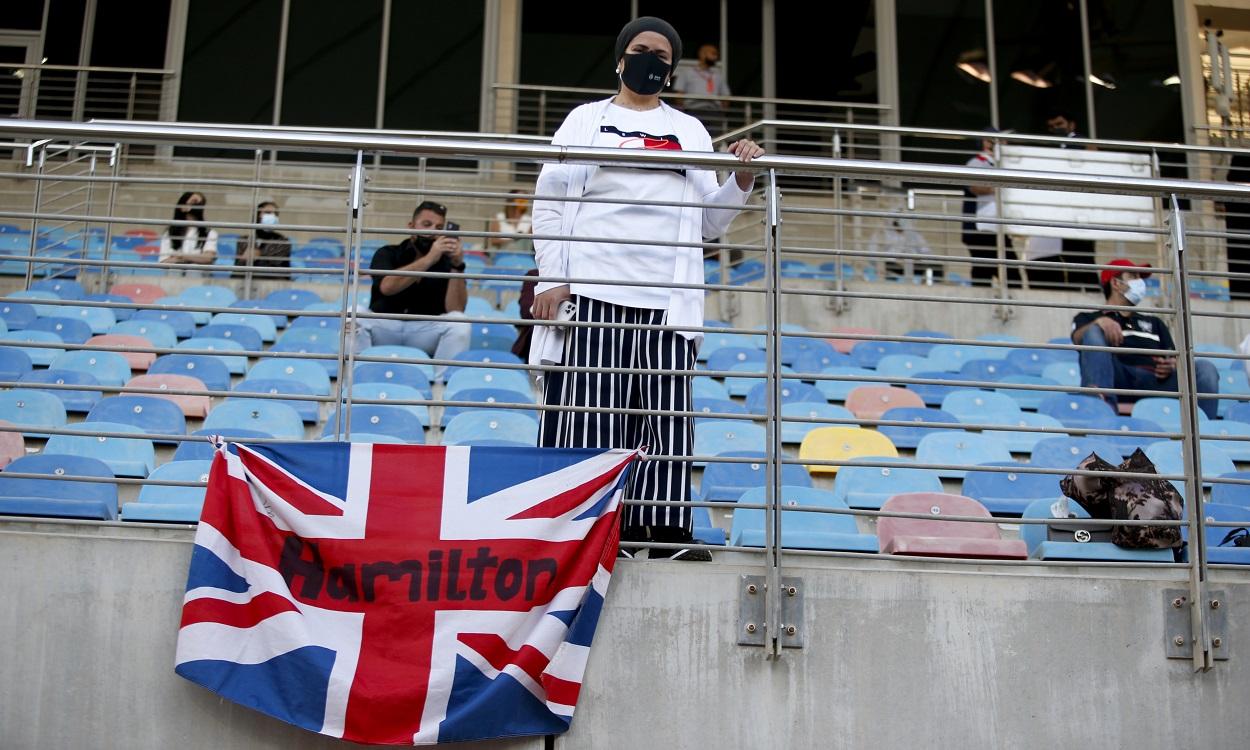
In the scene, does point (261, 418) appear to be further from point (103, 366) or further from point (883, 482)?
point (883, 482)

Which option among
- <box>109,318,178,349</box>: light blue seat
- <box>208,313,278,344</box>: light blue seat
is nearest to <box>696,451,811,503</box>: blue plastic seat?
<box>109,318,178,349</box>: light blue seat

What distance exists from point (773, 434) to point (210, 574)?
71.3 inches

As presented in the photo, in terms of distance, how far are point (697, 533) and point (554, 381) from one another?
78 centimetres

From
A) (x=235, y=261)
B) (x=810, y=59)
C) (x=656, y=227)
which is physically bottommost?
(x=656, y=227)

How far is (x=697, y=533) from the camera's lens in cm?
480

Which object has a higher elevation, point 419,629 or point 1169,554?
point 1169,554

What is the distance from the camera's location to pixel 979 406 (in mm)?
7723

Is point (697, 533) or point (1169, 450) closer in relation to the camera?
point (697, 533)

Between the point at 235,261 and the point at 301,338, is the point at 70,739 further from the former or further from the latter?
the point at 235,261

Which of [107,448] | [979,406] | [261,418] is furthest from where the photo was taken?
[979,406]

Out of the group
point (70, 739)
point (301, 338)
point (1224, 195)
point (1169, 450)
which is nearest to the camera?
point (70, 739)

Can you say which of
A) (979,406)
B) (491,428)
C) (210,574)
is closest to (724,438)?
(491,428)

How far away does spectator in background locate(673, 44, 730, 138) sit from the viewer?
14.1 m

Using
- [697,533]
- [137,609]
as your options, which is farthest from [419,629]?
[697,533]
